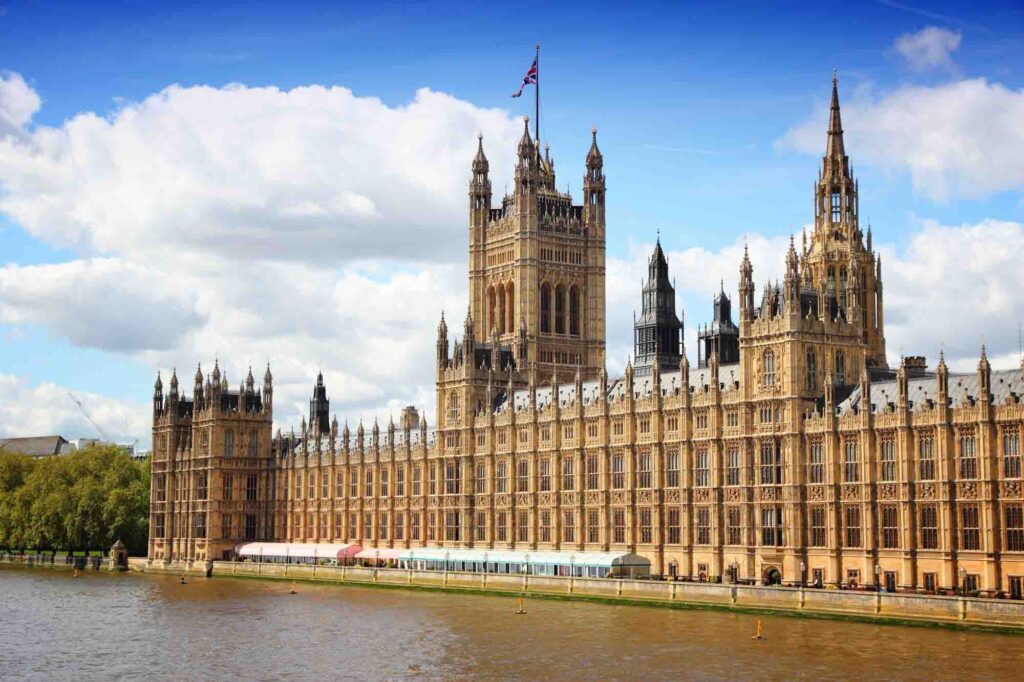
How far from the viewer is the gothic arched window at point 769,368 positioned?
131375mm

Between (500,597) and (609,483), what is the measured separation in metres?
16.8

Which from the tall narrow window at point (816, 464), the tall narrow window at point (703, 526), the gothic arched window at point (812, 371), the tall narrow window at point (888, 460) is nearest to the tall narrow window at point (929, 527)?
the tall narrow window at point (888, 460)

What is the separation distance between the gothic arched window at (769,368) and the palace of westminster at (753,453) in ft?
0.54

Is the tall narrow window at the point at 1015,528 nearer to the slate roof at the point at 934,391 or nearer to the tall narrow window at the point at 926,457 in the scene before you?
the tall narrow window at the point at 926,457

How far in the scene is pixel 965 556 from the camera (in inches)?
4486

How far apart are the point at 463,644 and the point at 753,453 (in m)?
38.0

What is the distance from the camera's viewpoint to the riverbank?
100375 millimetres

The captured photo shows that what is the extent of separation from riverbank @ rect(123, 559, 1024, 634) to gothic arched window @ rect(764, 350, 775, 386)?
20543 mm

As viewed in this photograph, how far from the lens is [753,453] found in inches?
5197

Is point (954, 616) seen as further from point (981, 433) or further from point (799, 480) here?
point (799, 480)

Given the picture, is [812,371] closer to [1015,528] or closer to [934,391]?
[934,391]

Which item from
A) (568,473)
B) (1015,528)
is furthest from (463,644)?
(568,473)

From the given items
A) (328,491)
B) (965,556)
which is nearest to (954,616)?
(965,556)

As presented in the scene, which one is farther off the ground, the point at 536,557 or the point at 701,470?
the point at 701,470
